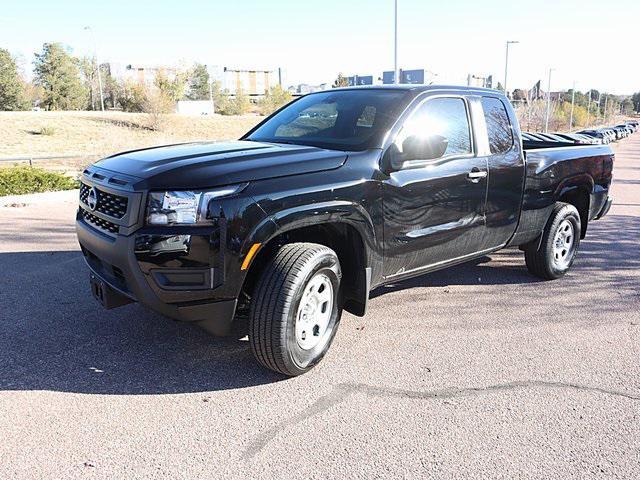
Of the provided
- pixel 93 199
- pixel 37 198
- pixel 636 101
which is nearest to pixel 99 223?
pixel 93 199

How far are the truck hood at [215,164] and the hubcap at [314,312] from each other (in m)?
0.73

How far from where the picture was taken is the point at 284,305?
3.38 metres

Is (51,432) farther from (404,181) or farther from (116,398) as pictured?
(404,181)

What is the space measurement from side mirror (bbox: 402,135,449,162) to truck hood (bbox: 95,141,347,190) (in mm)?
484

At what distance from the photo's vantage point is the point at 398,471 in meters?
2.71

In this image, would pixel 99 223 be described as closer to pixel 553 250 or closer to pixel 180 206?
pixel 180 206

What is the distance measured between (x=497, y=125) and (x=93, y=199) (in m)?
3.42

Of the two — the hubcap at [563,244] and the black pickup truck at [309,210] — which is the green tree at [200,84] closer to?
the hubcap at [563,244]

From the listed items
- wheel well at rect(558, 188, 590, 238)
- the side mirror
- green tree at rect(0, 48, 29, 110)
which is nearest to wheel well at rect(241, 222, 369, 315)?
the side mirror

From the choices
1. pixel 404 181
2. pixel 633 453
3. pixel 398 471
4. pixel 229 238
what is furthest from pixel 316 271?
pixel 633 453

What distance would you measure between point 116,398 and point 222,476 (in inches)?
40.4

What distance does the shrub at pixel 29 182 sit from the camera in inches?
460

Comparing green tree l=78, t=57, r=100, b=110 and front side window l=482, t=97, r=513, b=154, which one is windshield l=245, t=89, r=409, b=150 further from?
green tree l=78, t=57, r=100, b=110

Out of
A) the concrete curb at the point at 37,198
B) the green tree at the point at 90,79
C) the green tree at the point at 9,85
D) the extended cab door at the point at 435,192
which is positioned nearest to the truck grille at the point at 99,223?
the extended cab door at the point at 435,192
